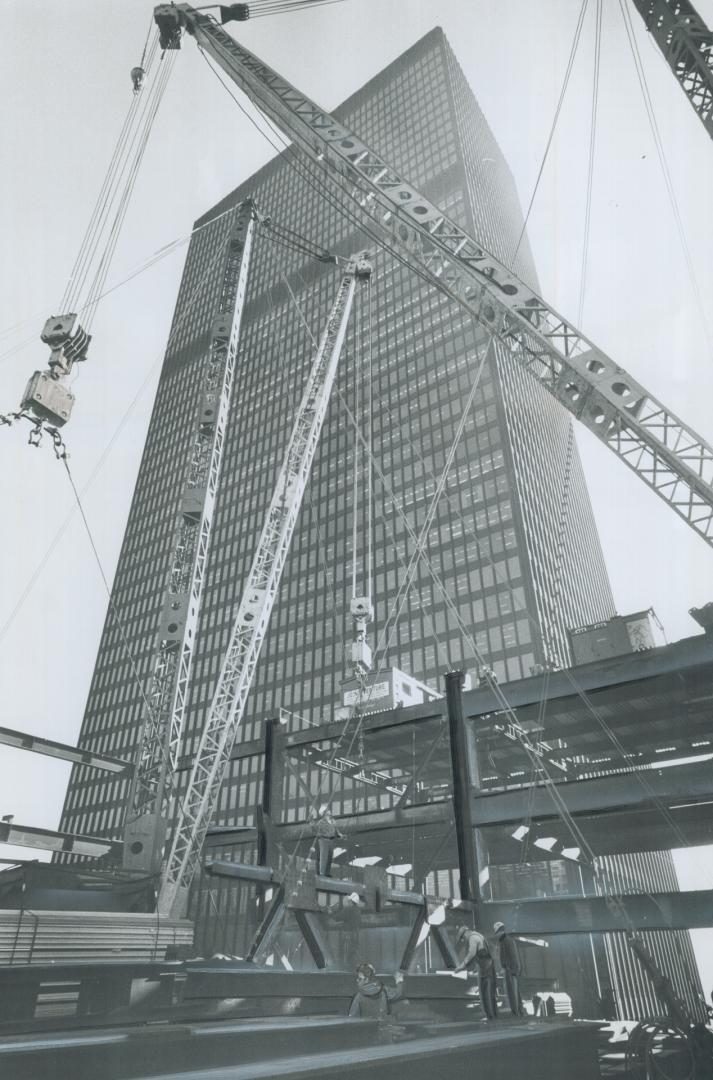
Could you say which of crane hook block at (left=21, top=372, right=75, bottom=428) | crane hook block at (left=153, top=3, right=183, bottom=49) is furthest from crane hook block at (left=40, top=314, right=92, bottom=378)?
crane hook block at (left=153, top=3, right=183, bottom=49)

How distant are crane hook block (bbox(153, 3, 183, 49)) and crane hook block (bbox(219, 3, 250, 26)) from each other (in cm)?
223

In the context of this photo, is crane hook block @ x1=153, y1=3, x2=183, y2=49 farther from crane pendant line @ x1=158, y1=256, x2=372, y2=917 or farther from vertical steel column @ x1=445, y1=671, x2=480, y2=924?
vertical steel column @ x1=445, y1=671, x2=480, y2=924

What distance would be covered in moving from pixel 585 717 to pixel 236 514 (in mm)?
100386

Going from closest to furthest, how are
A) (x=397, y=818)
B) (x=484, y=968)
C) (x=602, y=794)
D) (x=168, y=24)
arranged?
(x=484, y=968) → (x=602, y=794) → (x=397, y=818) → (x=168, y=24)

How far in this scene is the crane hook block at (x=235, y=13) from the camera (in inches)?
1038

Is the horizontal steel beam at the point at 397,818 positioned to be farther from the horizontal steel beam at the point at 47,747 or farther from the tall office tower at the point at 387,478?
the tall office tower at the point at 387,478

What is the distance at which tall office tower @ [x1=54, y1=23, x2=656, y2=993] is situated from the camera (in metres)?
87.3

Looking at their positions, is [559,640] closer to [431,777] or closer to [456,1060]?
[431,777]

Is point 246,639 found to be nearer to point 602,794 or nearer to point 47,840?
point 47,840

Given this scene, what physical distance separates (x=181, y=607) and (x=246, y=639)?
7225 millimetres

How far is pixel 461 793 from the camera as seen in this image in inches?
860

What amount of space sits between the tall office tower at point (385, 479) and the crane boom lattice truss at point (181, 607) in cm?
4348

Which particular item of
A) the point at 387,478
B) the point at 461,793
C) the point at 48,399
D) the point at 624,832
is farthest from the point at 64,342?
the point at 387,478

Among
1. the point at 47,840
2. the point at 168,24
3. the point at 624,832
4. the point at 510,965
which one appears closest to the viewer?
the point at 510,965
